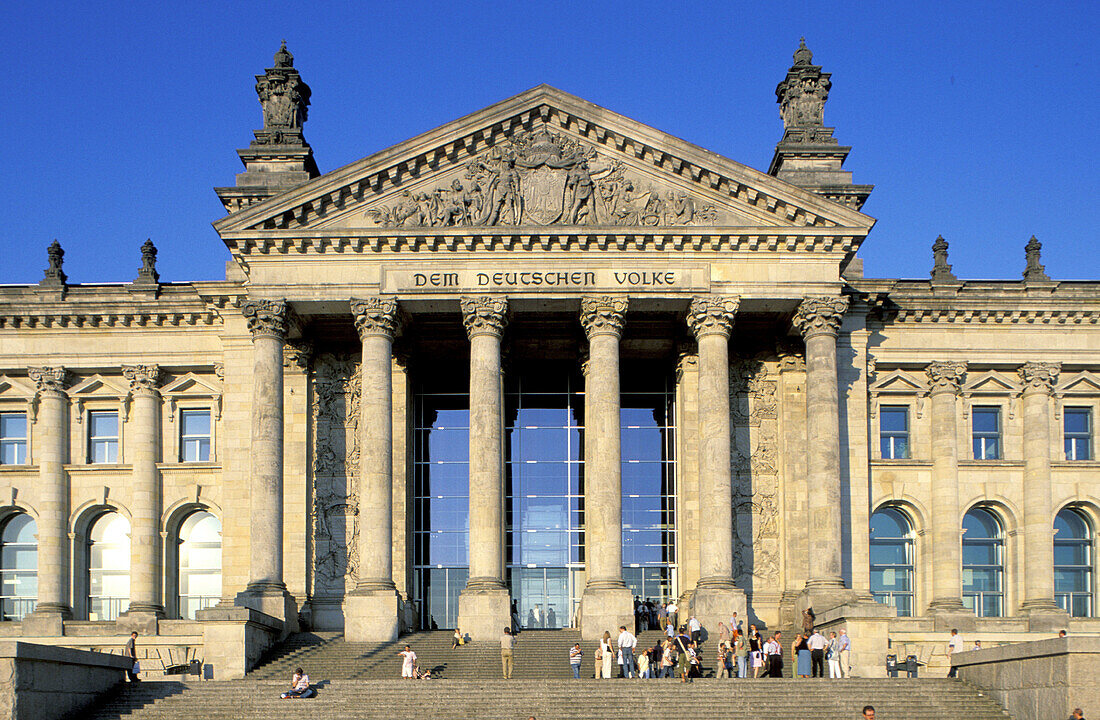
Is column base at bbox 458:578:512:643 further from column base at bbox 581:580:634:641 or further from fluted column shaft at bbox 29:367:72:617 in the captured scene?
fluted column shaft at bbox 29:367:72:617

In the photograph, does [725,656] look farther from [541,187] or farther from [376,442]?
[541,187]

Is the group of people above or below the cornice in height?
below

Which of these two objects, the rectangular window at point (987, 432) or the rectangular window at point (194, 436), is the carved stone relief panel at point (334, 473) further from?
the rectangular window at point (987, 432)

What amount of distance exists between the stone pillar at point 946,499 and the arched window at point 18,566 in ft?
110

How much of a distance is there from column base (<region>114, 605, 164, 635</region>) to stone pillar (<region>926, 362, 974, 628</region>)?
1094 inches

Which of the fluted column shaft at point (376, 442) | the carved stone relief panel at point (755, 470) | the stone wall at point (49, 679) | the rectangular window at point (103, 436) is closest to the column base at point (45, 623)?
the rectangular window at point (103, 436)

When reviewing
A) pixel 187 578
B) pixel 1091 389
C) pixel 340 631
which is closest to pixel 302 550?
pixel 340 631

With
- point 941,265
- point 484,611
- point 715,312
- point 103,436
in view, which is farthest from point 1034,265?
point 103,436

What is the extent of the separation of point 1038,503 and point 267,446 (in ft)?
91.7

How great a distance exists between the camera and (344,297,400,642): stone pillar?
144ft

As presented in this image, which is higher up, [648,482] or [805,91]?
[805,91]

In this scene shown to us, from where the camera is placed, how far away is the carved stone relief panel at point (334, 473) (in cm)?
4881

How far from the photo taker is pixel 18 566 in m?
52.9

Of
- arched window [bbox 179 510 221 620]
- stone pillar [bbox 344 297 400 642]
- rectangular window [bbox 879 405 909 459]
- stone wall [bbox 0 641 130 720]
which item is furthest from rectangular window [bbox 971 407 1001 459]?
stone wall [bbox 0 641 130 720]
